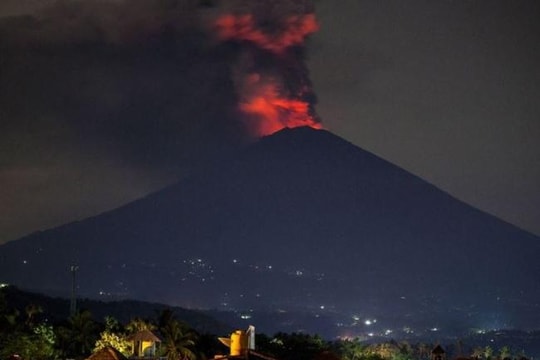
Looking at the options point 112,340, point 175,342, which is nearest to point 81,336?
point 112,340

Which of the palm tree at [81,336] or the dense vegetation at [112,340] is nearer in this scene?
the dense vegetation at [112,340]

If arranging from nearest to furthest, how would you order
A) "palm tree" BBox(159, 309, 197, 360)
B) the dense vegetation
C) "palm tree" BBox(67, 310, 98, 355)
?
the dense vegetation, "palm tree" BBox(159, 309, 197, 360), "palm tree" BBox(67, 310, 98, 355)

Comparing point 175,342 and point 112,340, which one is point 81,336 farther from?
point 175,342

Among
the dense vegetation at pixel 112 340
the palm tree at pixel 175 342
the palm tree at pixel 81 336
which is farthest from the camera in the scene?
the palm tree at pixel 81 336

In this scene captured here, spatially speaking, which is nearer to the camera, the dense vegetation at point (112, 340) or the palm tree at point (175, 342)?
the dense vegetation at point (112, 340)

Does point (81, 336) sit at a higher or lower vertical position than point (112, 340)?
higher

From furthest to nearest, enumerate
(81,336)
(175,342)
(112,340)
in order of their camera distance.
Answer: (81,336) < (175,342) < (112,340)

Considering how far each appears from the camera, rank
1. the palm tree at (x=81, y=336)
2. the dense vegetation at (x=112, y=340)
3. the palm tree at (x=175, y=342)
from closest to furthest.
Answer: the dense vegetation at (x=112, y=340)
the palm tree at (x=175, y=342)
the palm tree at (x=81, y=336)

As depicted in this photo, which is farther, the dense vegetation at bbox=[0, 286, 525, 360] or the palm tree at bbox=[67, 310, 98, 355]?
the palm tree at bbox=[67, 310, 98, 355]

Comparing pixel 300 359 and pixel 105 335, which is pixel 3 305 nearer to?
→ pixel 105 335

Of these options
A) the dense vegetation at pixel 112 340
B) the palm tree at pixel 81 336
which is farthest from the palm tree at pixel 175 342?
the palm tree at pixel 81 336

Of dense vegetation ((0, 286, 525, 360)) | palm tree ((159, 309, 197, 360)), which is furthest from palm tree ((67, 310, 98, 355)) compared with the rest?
palm tree ((159, 309, 197, 360))

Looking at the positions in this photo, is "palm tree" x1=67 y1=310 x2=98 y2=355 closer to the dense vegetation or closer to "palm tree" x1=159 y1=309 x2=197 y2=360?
the dense vegetation

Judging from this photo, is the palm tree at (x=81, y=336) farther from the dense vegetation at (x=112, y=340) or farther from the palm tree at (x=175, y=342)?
the palm tree at (x=175, y=342)
